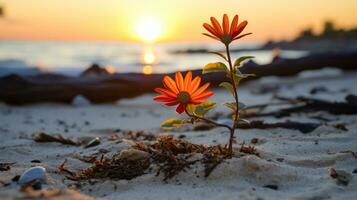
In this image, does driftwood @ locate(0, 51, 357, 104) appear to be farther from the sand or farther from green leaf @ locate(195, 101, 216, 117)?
green leaf @ locate(195, 101, 216, 117)

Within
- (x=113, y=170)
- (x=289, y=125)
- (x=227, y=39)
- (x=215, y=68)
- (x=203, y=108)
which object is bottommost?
(x=113, y=170)

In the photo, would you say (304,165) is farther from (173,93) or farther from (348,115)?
(348,115)

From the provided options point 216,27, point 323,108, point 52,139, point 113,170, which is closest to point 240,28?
point 216,27

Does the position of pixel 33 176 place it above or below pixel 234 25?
below

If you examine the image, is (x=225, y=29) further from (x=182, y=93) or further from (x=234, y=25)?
(x=182, y=93)

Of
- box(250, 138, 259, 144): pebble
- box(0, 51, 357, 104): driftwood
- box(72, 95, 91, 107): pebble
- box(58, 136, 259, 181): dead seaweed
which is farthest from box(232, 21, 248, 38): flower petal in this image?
box(72, 95, 91, 107): pebble

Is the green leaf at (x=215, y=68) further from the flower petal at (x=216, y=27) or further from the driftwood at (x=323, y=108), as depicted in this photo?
the driftwood at (x=323, y=108)

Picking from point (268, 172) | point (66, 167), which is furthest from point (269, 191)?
point (66, 167)
